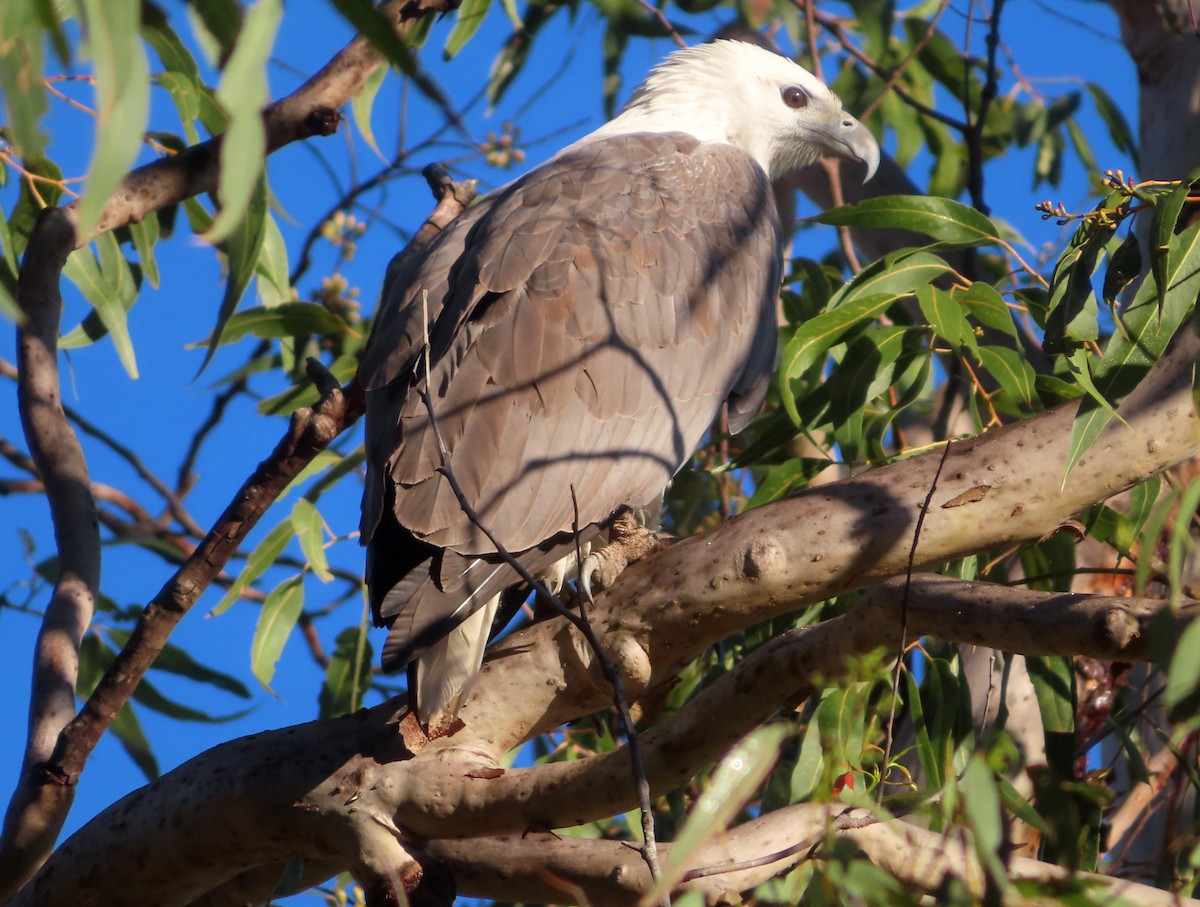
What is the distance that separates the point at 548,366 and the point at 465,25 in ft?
5.66

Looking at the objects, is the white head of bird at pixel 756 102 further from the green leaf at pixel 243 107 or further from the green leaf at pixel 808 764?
the green leaf at pixel 243 107

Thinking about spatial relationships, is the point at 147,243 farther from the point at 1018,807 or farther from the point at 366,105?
the point at 1018,807

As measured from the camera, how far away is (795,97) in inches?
154

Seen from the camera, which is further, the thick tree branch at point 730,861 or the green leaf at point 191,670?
the green leaf at point 191,670

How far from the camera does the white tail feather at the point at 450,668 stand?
2.15 meters

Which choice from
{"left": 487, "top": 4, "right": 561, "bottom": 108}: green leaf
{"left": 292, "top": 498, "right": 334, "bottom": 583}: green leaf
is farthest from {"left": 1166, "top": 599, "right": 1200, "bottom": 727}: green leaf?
{"left": 487, "top": 4, "right": 561, "bottom": 108}: green leaf

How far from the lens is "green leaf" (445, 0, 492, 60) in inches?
154

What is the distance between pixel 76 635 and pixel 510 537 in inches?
35.1

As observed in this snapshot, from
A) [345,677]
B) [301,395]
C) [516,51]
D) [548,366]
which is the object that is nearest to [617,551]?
[548,366]

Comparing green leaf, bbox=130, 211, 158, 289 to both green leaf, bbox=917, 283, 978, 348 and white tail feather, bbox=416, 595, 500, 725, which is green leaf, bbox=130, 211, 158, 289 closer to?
white tail feather, bbox=416, 595, 500, 725

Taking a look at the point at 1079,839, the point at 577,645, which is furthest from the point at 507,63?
the point at 1079,839

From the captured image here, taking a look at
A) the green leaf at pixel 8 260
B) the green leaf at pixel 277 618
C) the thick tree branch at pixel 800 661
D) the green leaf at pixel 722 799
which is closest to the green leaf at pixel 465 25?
the green leaf at pixel 8 260

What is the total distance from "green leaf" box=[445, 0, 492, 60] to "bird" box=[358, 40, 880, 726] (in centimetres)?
72

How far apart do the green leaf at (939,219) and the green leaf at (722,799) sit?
1.28 meters
